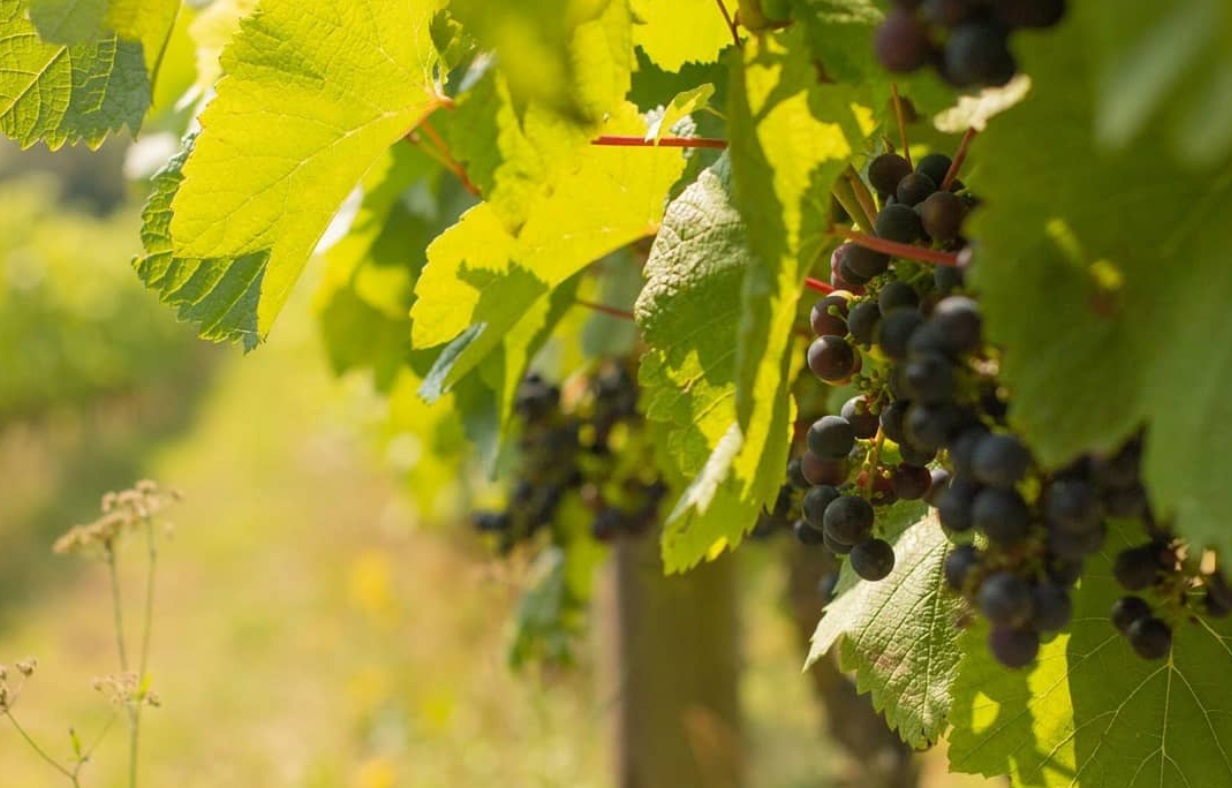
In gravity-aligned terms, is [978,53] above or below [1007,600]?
above

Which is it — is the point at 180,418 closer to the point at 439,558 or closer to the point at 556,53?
the point at 439,558

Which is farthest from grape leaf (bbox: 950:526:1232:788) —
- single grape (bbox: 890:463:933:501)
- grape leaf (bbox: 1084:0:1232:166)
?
grape leaf (bbox: 1084:0:1232:166)

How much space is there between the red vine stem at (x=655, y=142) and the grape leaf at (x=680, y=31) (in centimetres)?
7

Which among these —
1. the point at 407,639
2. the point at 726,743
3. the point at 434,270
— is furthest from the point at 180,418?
the point at 434,270

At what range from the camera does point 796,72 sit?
879 mm

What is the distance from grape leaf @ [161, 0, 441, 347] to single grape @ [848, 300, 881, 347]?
0.44 m

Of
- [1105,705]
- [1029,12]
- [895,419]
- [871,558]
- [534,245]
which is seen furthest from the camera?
[534,245]

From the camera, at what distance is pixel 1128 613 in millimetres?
880

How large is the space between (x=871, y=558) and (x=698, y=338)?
225 millimetres

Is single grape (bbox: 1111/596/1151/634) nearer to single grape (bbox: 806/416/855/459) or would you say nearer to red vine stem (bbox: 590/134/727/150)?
single grape (bbox: 806/416/855/459)

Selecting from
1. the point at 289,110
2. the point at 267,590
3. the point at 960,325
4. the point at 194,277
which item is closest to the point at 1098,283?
the point at 960,325

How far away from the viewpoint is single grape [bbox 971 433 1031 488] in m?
0.74

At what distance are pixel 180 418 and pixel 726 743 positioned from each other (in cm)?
1190

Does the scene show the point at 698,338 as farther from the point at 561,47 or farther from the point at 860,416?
the point at 561,47
